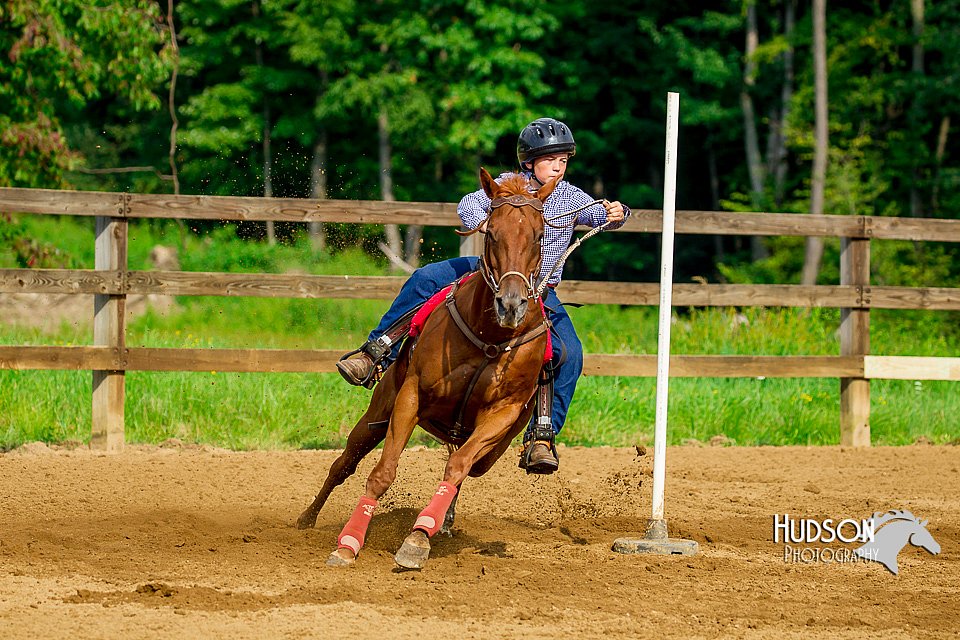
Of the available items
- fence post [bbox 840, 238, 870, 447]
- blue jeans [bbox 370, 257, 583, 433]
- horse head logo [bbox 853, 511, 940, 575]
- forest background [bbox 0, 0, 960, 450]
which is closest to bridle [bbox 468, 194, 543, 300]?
blue jeans [bbox 370, 257, 583, 433]

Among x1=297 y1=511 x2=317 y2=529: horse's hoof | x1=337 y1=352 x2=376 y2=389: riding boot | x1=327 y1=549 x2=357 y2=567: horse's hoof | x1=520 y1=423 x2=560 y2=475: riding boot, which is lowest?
x1=297 y1=511 x2=317 y2=529: horse's hoof

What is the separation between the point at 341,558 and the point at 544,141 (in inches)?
95.7

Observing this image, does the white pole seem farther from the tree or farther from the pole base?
the tree

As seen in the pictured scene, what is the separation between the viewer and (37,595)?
5090 millimetres

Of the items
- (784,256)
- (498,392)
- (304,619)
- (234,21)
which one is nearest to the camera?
(304,619)

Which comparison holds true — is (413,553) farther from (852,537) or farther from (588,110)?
(588,110)

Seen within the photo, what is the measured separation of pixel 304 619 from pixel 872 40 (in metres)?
28.8

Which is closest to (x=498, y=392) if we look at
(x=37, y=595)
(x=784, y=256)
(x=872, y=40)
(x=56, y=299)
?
(x=37, y=595)

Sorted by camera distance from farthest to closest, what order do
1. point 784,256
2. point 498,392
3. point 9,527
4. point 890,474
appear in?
point 784,256 < point 890,474 < point 9,527 < point 498,392

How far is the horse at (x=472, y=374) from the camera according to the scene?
5660mm

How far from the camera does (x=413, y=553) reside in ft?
18.7

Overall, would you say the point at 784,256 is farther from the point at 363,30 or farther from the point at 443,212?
the point at 443,212

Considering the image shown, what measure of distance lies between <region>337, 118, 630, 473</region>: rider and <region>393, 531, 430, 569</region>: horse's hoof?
84cm

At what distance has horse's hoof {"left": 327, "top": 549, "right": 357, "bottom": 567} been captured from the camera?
18.9 feet
